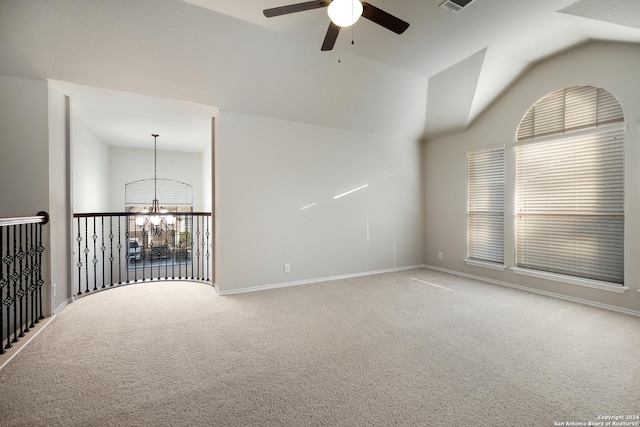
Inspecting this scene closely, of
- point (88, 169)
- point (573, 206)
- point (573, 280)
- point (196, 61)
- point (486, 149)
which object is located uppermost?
point (196, 61)

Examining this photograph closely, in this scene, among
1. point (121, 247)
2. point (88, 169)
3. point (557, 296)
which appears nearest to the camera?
point (557, 296)

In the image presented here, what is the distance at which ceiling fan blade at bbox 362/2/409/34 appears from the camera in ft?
6.95

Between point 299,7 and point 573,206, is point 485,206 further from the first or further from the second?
point 299,7

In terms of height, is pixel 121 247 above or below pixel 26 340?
above

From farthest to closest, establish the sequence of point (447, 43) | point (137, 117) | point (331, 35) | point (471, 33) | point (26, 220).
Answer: point (137, 117) → point (447, 43) → point (471, 33) → point (26, 220) → point (331, 35)

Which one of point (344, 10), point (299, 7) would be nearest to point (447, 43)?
point (344, 10)

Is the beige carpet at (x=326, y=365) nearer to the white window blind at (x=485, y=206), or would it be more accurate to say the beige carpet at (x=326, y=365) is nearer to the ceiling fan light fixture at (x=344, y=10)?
the white window blind at (x=485, y=206)

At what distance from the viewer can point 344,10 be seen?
2018 mm

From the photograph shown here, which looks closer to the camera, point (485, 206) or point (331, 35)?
point (331, 35)

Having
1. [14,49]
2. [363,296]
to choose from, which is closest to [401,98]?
[363,296]

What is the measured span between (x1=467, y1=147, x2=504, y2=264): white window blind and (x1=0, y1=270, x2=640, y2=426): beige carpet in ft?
4.01

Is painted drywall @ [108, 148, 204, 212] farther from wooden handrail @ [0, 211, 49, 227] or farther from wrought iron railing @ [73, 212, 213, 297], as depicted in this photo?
wooden handrail @ [0, 211, 49, 227]

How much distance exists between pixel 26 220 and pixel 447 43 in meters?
4.84

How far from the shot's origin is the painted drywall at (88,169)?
448cm
